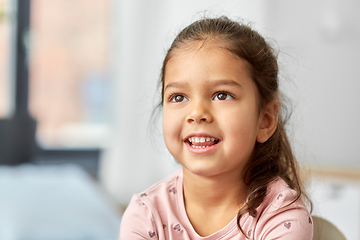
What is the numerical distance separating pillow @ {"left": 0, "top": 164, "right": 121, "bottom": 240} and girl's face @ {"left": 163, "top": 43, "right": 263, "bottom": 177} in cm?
90

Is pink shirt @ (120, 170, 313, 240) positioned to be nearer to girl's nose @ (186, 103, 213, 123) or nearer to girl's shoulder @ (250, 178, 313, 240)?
girl's shoulder @ (250, 178, 313, 240)

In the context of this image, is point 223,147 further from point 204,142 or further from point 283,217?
point 283,217

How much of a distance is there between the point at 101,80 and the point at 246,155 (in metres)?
2.46

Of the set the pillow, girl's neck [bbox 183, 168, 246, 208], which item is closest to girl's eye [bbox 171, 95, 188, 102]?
girl's neck [bbox 183, 168, 246, 208]

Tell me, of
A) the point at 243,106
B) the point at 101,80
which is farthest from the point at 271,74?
the point at 101,80

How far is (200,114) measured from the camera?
703 millimetres

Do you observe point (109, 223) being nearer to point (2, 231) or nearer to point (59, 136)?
point (2, 231)

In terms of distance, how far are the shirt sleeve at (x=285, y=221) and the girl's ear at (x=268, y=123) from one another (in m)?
0.12

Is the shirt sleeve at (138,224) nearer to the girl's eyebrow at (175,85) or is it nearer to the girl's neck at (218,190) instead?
the girl's neck at (218,190)

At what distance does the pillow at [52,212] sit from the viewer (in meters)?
1.45

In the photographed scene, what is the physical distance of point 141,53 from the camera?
2.53 m

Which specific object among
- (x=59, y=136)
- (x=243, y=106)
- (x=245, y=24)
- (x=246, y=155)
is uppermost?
(x=245, y=24)

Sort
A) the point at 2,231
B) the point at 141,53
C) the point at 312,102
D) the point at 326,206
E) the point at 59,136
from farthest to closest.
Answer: the point at 59,136, the point at 141,53, the point at 312,102, the point at 326,206, the point at 2,231

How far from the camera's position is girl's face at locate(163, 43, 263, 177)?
713mm
